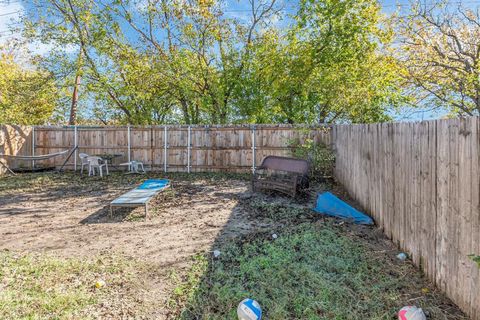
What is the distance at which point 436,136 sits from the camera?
247 centimetres

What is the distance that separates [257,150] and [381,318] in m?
7.46

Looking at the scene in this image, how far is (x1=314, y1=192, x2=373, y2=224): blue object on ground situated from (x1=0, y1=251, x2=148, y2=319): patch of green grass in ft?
10.2

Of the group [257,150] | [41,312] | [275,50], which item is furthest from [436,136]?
[275,50]

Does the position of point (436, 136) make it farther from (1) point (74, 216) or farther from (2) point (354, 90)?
(2) point (354, 90)

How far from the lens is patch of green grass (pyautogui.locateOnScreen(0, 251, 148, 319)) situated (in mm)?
2180

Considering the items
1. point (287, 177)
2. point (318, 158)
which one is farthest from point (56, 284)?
point (318, 158)

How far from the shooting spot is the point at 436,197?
2477 millimetres

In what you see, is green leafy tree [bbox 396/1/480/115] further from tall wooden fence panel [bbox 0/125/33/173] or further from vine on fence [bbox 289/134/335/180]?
tall wooden fence panel [bbox 0/125/33/173]

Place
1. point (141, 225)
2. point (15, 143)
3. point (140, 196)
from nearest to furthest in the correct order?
1. point (141, 225)
2. point (140, 196)
3. point (15, 143)

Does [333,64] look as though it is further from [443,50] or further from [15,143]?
[15,143]

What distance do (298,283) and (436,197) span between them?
1.47m

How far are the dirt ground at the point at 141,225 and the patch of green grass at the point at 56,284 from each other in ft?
0.84

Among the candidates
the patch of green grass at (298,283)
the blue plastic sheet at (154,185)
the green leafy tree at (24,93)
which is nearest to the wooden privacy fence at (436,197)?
the patch of green grass at (298,283)

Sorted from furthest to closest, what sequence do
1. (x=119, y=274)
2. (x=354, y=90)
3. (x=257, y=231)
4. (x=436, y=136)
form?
1. (x=354, y=90)
2. (x=257, y=231)
3. (x=119, y=274)
4. (x=436, y=136)
